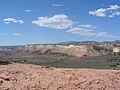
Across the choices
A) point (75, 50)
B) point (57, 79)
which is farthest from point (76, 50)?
point (57, 79)

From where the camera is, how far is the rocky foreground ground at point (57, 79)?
15438 millimetres

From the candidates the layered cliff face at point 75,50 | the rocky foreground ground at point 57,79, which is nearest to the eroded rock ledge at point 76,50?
the layered cliff face at point 75,50

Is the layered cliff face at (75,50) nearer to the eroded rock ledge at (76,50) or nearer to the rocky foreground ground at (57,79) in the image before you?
the eroded rock ledge at (76,50)

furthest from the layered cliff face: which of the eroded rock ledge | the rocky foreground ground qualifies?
the rocky foreground ground

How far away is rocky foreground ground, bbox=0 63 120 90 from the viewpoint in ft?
50.6

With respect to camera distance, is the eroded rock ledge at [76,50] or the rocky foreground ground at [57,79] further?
the eroded rock ledge at [76,50]

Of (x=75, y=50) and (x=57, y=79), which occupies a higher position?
(x=75, y=50)

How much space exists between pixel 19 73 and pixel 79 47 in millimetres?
107651

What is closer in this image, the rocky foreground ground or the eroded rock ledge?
the rocky foreground ground

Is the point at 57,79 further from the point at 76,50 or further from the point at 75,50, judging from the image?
the point at 75,50

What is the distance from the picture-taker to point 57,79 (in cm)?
1595

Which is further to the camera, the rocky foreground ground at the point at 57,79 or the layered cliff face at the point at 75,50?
the layered cliff face at the point at 75,50

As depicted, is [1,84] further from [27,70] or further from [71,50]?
[71,50]

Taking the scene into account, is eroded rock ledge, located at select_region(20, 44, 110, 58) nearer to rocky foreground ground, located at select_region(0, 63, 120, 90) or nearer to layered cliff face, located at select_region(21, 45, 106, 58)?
layered cliff face, located at select_region(21, 45, 106, 58)
